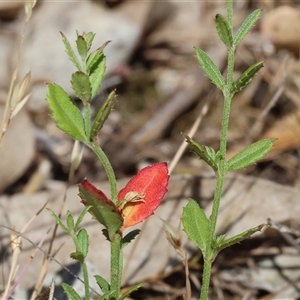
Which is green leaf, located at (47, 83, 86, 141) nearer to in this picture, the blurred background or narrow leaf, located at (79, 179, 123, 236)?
narrow leaf, located at (79, 179, 123, 236)

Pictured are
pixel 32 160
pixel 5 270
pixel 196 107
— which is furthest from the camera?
pixel 196 107

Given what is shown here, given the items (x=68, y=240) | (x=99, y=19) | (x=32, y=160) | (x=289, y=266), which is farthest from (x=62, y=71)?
(x=289, y=266)

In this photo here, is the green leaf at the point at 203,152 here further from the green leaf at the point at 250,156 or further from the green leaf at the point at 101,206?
the green leaf at the point at 101,206

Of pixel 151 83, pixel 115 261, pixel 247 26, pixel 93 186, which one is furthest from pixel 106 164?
pixel 151 83

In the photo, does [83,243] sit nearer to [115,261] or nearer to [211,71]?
[115,261]

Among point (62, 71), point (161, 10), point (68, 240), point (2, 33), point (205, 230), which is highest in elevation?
point (161, 10)

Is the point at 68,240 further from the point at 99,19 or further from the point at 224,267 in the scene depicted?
the point at 99,19

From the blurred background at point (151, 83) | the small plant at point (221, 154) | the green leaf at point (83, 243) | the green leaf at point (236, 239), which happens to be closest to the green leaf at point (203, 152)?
the small plant at point (221, 154)

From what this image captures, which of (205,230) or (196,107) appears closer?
(205,230)
